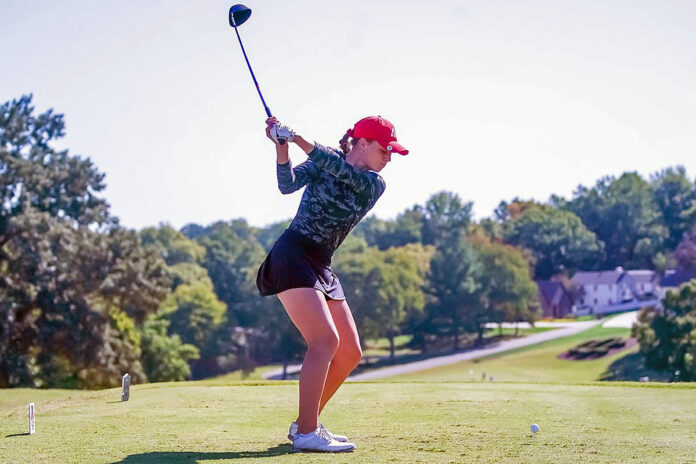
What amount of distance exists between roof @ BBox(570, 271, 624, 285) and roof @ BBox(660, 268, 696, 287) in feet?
31.8

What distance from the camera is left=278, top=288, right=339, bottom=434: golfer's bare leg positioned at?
742 centimetres

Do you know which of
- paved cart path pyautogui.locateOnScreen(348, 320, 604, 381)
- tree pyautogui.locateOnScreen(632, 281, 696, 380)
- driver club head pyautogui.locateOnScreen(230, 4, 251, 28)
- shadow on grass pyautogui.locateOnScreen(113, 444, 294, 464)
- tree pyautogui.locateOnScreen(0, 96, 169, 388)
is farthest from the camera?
paved cart path pyautogui.locateOnScreen(348, 320, 604, 381)

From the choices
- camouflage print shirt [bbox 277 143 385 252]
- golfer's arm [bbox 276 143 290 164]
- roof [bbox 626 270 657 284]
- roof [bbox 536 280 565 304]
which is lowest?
camouflage print shirt [bbox 277 143 385 252]

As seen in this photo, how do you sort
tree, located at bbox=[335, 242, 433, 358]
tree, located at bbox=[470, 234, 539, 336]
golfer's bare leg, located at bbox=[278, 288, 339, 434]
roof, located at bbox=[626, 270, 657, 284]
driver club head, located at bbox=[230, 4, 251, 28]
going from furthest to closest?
1. roof, located at bbox=[626, 270, 657, 284]
2. tree, located at bbox=[470, 234, 539, 336]
3. tree, located at bbox=[335, 242, 433, 358]
4. driver club head, located at bbox=[230, 4, 251, 28]
5. golfer's bare leg, located at bbox=[278, 288, 339, 434]

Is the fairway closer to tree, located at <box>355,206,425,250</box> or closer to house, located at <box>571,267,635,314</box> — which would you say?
→ tree, located at <box>355,206,425,250</box>

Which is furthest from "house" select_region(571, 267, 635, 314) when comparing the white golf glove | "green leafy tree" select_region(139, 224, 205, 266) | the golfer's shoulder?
the white golf glove

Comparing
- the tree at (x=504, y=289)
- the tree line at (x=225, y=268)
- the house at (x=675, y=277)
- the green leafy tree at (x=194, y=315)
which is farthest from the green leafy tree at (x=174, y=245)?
the house at (x=675, y=277)

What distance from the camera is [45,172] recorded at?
1992 inches

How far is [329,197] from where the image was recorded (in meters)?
7.54

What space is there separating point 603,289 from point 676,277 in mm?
13905

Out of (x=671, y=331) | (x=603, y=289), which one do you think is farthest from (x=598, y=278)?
(x=671, y=331)

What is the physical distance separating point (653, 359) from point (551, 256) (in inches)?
3178

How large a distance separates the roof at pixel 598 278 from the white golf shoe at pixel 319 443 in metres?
134

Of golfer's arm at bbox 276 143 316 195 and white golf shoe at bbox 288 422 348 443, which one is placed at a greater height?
golfer's arm at bbox 276 143 316 195
